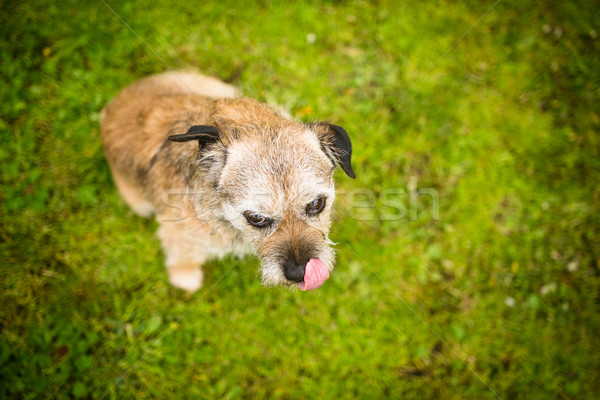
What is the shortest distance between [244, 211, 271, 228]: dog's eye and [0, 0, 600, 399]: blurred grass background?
61.6 inches

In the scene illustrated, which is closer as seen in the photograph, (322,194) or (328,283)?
(322,194)

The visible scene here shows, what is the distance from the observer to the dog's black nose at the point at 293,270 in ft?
7.34

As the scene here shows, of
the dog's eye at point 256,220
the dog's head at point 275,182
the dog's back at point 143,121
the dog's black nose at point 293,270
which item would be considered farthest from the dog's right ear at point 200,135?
the dog's black nose at point 293,270

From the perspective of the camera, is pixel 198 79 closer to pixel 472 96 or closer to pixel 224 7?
pixel 224 7

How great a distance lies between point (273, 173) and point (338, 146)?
1.93ft

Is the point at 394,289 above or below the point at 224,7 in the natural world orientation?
below

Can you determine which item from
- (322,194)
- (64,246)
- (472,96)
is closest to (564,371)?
(472,96)

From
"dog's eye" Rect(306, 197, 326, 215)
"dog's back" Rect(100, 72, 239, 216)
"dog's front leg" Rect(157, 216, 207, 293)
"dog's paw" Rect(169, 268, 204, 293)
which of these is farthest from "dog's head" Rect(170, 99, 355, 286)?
"dog's paw" Rect(169, 268, 204, 293)

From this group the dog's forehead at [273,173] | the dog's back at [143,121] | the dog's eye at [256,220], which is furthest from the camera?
the dog's back at [143,121]

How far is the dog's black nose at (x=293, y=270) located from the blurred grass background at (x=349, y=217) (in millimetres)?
1637

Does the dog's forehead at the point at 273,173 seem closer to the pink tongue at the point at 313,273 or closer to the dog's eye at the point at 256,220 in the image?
the dog's eye at the point at 256,220

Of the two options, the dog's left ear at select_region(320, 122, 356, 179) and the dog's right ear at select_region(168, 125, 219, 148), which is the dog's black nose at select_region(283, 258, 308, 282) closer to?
the dog's left ear at select_region(320, 122, 356, 179)

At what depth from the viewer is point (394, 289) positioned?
3.99m

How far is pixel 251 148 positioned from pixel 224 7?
3439 millimetres
